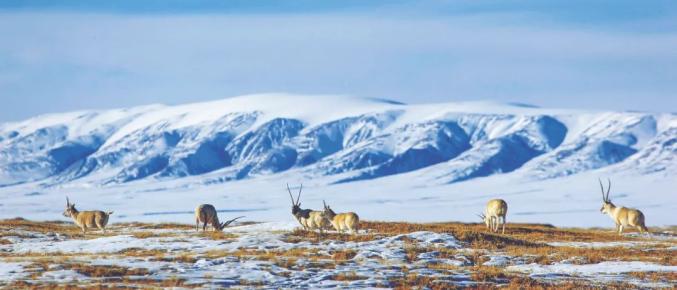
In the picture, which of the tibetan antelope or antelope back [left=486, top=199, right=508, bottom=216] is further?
antelope back [left=486, top=199, right=508, bottom=216]

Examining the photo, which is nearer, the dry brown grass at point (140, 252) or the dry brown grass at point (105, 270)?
the dry brown grass at point (105, 270)

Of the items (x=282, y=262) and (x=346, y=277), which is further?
(x=282, y=262)

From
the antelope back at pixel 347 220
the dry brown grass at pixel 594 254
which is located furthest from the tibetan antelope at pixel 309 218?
the dry brown grass at pixel 594 254

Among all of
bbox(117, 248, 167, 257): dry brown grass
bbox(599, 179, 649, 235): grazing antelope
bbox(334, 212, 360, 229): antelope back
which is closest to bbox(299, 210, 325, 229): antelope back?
bbox(334, 212, 360, 229): antelope back

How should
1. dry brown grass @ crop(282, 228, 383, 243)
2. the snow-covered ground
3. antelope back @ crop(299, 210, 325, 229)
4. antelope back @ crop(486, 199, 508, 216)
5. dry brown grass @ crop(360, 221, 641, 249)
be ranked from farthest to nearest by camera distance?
antelope back @ crop(486, 199, 508, 216), antelope back @ crop(299, 210, 325, 229), dry brown grass @ crop(360, 221, 641, 249), dry brown grass @ crop(282, 228, 383, 243), the snow-covered ground

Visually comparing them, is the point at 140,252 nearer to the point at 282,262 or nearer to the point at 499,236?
the point at 282,262

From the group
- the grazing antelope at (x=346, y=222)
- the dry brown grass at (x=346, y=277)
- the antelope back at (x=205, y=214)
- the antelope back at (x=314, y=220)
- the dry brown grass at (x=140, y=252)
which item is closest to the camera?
the dry brown grass at (x=346, y=277)

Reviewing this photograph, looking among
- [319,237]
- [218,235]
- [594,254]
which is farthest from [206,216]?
[594,254]

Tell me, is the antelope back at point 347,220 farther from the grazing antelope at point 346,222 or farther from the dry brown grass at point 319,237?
the dry brown grass at point 319,237

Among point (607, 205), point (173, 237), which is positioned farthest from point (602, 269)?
point (607, 205)

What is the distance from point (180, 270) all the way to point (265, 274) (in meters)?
2.76

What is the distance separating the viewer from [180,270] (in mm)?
34375

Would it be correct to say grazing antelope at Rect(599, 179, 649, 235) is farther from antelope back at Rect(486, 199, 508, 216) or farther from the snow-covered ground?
the snow-covered ground

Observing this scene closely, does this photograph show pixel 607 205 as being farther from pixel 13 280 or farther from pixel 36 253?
pixel 13 280
